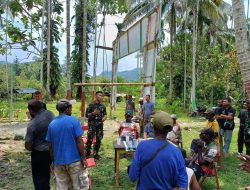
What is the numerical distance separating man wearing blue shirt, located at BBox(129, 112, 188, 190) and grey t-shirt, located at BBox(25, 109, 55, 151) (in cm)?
227

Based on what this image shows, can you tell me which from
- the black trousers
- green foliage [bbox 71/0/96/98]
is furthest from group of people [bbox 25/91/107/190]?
green foliage [bbox 71/0/96/98]

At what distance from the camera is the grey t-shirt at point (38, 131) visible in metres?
5.03

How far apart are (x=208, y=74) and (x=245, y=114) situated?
1837 centimetres

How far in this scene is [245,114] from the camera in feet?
29.5

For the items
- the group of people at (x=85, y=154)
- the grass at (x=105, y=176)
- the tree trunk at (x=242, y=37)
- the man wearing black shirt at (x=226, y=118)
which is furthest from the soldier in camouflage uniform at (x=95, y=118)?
the tree trunk at (x=242, y=37)

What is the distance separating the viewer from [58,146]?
4.88m

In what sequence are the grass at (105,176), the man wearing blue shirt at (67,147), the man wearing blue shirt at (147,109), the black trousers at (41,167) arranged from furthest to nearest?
the man wearing blue shirt at (147,109)
the grass at (105,176)
the black trousers at (41,167)
the man wearing blue shirt at (67,147)

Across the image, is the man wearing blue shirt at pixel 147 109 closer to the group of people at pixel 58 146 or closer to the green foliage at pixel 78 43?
the group of people at pixel 58 146

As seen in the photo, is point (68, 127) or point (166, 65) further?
point (166, 65)

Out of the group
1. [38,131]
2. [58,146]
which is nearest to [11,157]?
[38,131]

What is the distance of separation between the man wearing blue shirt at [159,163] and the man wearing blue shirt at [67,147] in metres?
1.86

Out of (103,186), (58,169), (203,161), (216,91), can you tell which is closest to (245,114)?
(203,161)

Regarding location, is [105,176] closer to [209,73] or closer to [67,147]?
[67,147]

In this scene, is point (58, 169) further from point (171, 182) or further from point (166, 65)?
point (166, 65)
